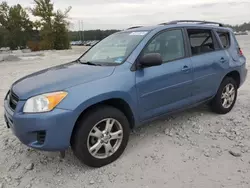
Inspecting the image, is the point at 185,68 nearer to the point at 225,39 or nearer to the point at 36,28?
the point at 225,39

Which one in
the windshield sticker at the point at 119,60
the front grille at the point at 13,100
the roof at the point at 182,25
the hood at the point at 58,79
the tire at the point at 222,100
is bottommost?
the tire at the point at 222,100

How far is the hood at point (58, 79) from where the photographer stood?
287cm

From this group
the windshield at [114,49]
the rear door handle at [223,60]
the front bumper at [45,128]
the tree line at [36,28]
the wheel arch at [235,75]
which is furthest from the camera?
the tree line at [36,28]

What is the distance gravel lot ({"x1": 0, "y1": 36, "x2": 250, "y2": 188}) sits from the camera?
9.43 ft

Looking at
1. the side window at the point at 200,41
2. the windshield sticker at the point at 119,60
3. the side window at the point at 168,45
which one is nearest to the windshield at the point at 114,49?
the windshield sticker at the point at 119,60

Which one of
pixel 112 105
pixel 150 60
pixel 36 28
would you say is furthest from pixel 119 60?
pixel 36 28

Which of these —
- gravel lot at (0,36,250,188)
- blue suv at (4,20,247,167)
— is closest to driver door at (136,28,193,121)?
blue suv at (4,20,247,167)

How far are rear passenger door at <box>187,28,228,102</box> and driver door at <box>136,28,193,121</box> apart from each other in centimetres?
18

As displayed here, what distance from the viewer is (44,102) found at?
2750 mm

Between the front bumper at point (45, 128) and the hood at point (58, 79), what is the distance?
0.70 ft

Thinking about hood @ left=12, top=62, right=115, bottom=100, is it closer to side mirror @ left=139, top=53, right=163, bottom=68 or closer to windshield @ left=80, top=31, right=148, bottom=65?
windshield @ left=80, top=31, right=148, bottom=65

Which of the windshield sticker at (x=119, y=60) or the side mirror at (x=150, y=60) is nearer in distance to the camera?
the side mirror at (x=150, y=60)

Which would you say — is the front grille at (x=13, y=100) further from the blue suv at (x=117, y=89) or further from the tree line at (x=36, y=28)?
the tree line at (x=36, y=28)

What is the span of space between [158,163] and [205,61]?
1.89 m
